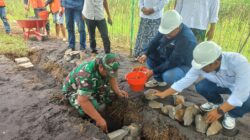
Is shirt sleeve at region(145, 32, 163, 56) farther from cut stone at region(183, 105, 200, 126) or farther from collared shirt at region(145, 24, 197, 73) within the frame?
cut stone at region(183, 105, 200, 126)

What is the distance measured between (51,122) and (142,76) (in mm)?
1331

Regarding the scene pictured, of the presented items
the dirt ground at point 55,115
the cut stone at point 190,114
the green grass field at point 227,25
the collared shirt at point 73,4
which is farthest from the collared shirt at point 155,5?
the cut stone at point 190,114

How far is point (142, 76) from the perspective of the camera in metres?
3.35

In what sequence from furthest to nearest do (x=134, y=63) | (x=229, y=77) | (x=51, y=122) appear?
1. (x=134, y=63)
2. (x=51, y=122)
3. (x=229, y=77)

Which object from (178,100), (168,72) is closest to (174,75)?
(168,72)

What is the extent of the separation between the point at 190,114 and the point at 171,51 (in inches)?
40.7

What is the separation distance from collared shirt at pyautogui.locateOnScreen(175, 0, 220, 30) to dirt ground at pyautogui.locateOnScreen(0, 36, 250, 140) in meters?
1.13

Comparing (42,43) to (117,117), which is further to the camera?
(42,43)

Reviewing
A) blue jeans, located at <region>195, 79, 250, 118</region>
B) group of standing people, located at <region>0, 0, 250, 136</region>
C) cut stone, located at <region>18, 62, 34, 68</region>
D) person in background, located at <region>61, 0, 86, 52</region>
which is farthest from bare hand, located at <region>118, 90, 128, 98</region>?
cut stone, located at <region>18, 62, 34, 68</region>

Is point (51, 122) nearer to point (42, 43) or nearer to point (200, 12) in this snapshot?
point (200, 12)

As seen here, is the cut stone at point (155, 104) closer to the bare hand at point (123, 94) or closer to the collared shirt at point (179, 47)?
the bare hand at point (123, 94)

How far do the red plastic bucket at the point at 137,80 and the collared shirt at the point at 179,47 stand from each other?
36 cm

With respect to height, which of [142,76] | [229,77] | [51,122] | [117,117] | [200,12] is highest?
[200,12]

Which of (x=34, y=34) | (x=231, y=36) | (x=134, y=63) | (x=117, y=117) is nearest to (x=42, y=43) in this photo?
(x=34, y=34)
